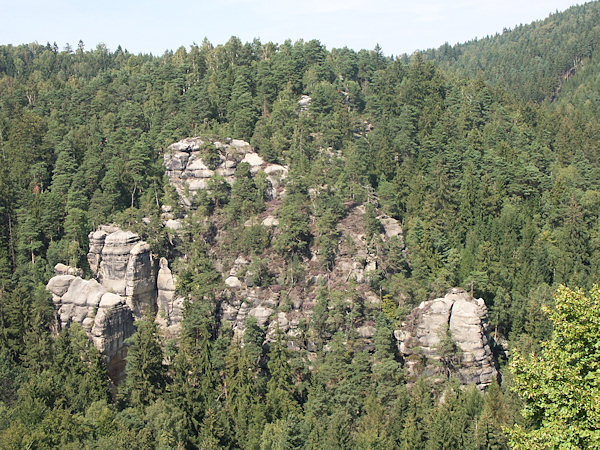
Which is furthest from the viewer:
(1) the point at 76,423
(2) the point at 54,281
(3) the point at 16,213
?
(3) the point at 16,213

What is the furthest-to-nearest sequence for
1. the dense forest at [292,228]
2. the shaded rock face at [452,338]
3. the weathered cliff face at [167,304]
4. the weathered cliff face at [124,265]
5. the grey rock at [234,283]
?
the weathered cliff face at [124,265]
the weathered cliff face at [167,304]
the grey rock at [234,283]
the shaded rock face at [452,338]
the dense forest at [292,228]

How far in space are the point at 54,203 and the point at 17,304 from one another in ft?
49.0

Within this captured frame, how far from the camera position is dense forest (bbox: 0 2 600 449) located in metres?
59.2

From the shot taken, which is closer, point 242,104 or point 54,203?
point 54,203

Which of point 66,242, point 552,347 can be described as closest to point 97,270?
point 66,242

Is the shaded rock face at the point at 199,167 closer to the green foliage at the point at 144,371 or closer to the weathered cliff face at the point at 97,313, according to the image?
the weathered cliff face at the point at 97,313

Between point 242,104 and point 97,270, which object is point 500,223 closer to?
point 242,104

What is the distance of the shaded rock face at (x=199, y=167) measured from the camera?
84.0 meters

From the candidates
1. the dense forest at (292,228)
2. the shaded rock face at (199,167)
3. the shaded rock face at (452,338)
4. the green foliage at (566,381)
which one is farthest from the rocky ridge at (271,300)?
the green foliage at (566,381)

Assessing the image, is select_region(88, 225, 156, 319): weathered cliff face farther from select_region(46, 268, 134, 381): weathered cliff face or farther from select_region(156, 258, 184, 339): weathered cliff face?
select_region(46, 268, 134, 381): weathered cliff face

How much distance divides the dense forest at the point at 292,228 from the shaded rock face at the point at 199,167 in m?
1.93

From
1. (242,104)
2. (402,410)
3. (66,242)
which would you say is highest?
(242,104)

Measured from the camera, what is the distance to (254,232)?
77125 millimetres

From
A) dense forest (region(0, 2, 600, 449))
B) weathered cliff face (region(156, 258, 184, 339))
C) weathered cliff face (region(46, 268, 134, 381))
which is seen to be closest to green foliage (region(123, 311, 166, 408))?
dense forest (region(0, 2, 600, 449))
